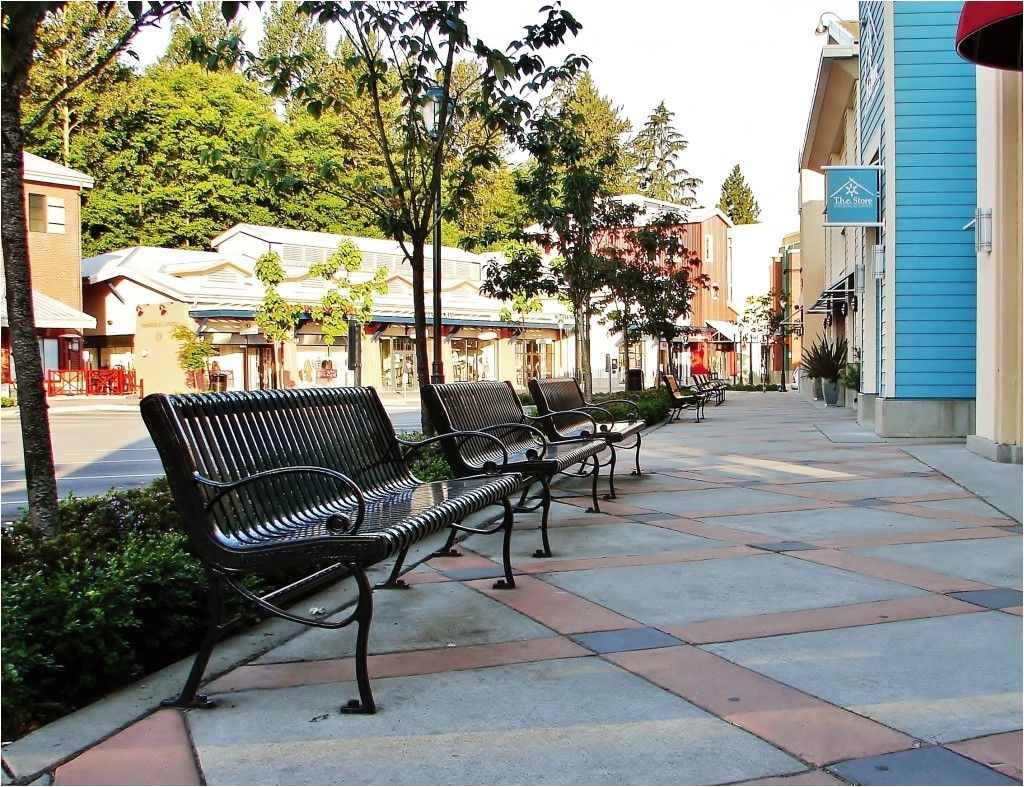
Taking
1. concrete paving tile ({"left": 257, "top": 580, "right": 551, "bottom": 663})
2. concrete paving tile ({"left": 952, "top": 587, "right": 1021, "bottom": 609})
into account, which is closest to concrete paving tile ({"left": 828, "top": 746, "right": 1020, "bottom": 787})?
concrete paving tile ({"left": 257, "top": 580, "right": 551, "bottom": 663})

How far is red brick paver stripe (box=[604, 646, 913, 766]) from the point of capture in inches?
119

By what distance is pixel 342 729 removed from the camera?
3.22m

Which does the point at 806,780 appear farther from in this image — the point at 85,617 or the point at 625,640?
the point at 85,617

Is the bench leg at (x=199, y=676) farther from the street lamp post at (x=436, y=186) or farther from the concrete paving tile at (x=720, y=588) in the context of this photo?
the street lamp post at (x=436, y=186)

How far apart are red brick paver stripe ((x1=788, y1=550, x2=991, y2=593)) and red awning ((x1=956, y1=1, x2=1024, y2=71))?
3.54 metres

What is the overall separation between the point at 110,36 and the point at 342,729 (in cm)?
4045

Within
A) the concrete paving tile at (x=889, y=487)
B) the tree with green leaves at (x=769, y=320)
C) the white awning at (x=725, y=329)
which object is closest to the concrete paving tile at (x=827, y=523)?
the concrete paving tile at (x=889, y=487)

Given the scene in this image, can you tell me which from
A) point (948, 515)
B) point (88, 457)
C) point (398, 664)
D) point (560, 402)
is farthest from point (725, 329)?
point (398, 664)

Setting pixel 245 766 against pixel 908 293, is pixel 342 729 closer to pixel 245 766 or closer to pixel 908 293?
pixel 245 766

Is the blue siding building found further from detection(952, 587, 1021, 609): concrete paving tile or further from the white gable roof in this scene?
the white gable roof

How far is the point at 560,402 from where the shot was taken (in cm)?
964

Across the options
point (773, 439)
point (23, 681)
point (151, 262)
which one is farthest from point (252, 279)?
point (23, 681)

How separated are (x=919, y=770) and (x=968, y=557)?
3326 mm

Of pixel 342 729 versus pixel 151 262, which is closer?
pixel 342 729
